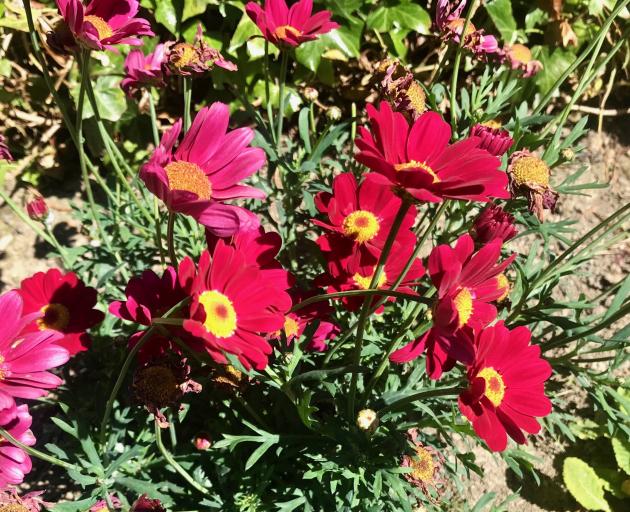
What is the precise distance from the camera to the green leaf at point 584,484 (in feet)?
6.25

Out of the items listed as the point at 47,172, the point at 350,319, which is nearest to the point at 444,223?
the point at 350,319

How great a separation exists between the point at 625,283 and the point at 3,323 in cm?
120

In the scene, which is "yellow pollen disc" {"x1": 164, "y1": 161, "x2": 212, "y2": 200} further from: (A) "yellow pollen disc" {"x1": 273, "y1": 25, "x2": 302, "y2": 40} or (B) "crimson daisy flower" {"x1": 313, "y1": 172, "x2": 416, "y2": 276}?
(A) "yellow pollen disc" {"x1": 273, "y1": 25, "x2": 302, "y2": 40}

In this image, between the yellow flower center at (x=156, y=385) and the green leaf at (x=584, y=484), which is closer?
the yellow flower center at (x=156, y=385)

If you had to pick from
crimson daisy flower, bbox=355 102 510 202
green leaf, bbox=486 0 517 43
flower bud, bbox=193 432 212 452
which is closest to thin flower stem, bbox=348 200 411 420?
crimson daisy flower, bbox=355 102 510 202

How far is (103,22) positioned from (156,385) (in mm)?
773

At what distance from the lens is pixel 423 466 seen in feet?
4.27

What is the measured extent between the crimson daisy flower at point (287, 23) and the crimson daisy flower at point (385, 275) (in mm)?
567

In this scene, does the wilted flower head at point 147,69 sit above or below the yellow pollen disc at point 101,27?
below

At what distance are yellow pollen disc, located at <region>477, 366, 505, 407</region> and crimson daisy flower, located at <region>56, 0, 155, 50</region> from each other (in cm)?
91

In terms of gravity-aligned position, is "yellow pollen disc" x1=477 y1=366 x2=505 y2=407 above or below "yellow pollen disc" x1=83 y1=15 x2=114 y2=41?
below

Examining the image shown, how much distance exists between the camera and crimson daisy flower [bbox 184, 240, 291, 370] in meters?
0.89

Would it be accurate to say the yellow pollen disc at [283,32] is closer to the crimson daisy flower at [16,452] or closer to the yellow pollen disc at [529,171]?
the yellow pollen disc at [529,171]

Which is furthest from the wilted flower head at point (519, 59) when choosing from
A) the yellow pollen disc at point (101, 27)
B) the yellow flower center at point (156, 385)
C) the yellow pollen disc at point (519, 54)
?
the yellow flower center at point (156, 385)
